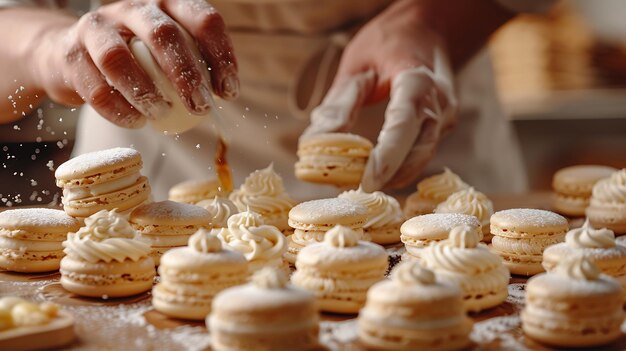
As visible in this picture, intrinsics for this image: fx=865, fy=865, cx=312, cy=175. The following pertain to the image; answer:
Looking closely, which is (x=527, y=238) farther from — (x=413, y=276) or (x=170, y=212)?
(x=170, y=212)

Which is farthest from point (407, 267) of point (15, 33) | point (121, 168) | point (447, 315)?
point (15, 33)

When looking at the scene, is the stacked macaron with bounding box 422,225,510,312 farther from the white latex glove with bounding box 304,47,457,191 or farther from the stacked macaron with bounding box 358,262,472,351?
the white latex glove with bounding box 304,47,457,191

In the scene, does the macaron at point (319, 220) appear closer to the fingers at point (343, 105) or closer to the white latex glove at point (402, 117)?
the white latex glove at point (402, 117)

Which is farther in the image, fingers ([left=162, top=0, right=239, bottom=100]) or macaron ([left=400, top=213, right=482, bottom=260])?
fingers ([left=162, top=0, right=239, bottom=100])

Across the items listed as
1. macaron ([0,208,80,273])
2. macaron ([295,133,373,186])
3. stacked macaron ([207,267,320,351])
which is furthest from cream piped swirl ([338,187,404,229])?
stacked macaron ([207,267,320,351])

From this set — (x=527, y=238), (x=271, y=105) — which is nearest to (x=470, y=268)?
A: (x=527, y=238)

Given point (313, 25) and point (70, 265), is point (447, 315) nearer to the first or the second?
point (70, 265)
